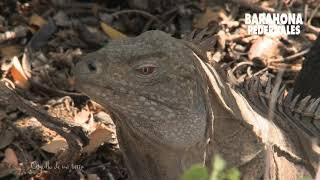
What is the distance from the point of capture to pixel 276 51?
5621mm

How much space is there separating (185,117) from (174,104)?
76 millimetres

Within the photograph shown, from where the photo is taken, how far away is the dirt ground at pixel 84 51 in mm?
4500

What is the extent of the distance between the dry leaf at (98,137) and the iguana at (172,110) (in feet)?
2.96

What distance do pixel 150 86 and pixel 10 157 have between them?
67.4 inches

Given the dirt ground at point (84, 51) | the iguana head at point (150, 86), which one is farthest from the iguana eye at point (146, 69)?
the dirt ground at point (84, 51)

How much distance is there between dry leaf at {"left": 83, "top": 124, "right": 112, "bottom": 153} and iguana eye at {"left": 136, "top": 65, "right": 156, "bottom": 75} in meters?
1.36

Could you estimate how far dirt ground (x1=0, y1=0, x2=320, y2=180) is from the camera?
4.50 m

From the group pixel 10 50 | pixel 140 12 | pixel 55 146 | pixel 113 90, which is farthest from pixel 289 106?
pixel 10 50

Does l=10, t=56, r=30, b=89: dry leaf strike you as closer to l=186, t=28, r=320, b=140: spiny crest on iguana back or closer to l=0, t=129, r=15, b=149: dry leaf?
l=0, t=129, r=15, b=149: dry leaf

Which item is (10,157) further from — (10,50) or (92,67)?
(92,67)

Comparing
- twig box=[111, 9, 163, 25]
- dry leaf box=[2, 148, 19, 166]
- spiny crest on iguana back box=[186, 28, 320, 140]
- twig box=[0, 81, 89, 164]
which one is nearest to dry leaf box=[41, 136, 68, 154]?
dry leaf box=[2, 148, 19, 166]

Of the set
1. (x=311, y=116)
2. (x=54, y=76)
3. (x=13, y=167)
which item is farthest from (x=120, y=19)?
(x=311, y=116)

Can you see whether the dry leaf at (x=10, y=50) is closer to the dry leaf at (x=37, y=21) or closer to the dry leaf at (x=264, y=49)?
the dry leaf at (x=37, y=21)

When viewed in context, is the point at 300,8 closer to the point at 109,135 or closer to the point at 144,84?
the point at 109,135
